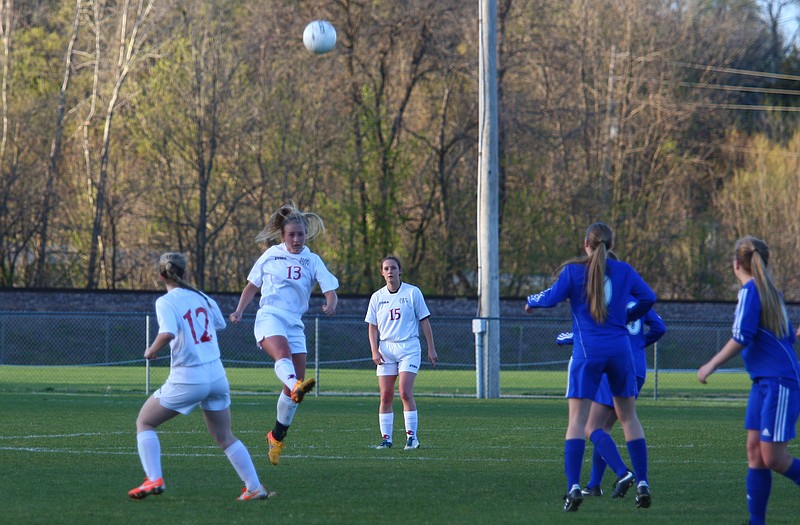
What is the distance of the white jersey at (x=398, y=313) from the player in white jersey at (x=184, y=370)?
4.49m

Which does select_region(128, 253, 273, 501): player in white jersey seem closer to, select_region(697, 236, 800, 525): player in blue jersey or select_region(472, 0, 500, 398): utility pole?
select_region(697, 236, 800, 525): player in blue jersey

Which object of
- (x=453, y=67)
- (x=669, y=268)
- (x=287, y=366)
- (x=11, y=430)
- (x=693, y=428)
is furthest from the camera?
(x=669, y=268)

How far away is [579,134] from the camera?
38.5 meters

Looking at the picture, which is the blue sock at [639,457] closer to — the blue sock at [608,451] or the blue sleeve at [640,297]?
the blue sock at [608,451]

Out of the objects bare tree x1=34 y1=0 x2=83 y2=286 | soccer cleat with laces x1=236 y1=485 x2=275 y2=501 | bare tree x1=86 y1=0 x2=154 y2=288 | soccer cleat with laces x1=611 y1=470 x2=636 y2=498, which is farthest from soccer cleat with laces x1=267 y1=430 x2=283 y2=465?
bare tree x1=34 y1=0 x2=83 y2=286

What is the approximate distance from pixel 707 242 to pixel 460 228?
974cm

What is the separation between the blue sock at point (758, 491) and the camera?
683cm

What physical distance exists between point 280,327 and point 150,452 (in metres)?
2.83

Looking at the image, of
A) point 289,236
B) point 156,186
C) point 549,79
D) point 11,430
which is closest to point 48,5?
point 156,186

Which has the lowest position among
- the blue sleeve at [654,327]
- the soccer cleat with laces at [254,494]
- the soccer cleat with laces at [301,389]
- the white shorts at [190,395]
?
the soccer cleat with laces at [254,494]

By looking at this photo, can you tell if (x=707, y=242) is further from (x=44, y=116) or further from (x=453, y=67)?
(x=44, y=116)

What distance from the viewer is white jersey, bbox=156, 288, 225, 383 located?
7.27 m

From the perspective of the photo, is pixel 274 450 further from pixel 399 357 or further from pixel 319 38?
pixel 319 38

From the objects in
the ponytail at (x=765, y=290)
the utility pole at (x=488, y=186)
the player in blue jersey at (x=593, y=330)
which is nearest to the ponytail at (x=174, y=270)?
the player in blue jersey at (x=593, y=330)
